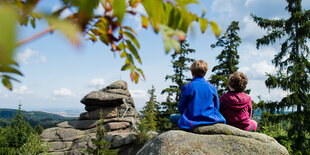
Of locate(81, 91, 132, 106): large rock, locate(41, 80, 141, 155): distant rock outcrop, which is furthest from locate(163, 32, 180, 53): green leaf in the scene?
locate(81, 91, 132, 106): large rock

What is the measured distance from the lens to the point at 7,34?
32 cm

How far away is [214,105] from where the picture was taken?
3885mm

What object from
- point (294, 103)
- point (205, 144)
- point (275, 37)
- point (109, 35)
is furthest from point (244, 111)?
point (275, 37)

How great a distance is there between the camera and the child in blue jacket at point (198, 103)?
3.58 m

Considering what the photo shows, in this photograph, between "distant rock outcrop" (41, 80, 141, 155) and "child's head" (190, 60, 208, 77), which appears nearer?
"child's head" (190, 60, 208, 77)

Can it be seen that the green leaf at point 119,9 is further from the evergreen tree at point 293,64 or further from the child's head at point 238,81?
the evergreen tree at point 293,64

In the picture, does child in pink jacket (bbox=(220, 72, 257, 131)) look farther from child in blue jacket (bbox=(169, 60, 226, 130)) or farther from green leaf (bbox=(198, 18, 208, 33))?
green leaf (bbox=(198, 18, 208, 33))

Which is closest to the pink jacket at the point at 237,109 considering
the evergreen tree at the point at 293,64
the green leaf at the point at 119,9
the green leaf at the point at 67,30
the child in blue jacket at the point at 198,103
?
the child in blue jacket at the point at 198,103

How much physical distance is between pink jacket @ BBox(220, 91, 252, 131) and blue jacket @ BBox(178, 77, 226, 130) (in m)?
0.29

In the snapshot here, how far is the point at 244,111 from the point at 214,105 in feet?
1.78

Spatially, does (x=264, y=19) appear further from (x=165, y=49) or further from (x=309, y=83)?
(x=165, y=49)

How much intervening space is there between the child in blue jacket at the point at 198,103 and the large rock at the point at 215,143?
0.14m

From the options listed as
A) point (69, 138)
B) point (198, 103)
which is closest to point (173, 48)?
point (198, 103)

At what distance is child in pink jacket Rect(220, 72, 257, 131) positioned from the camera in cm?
379
